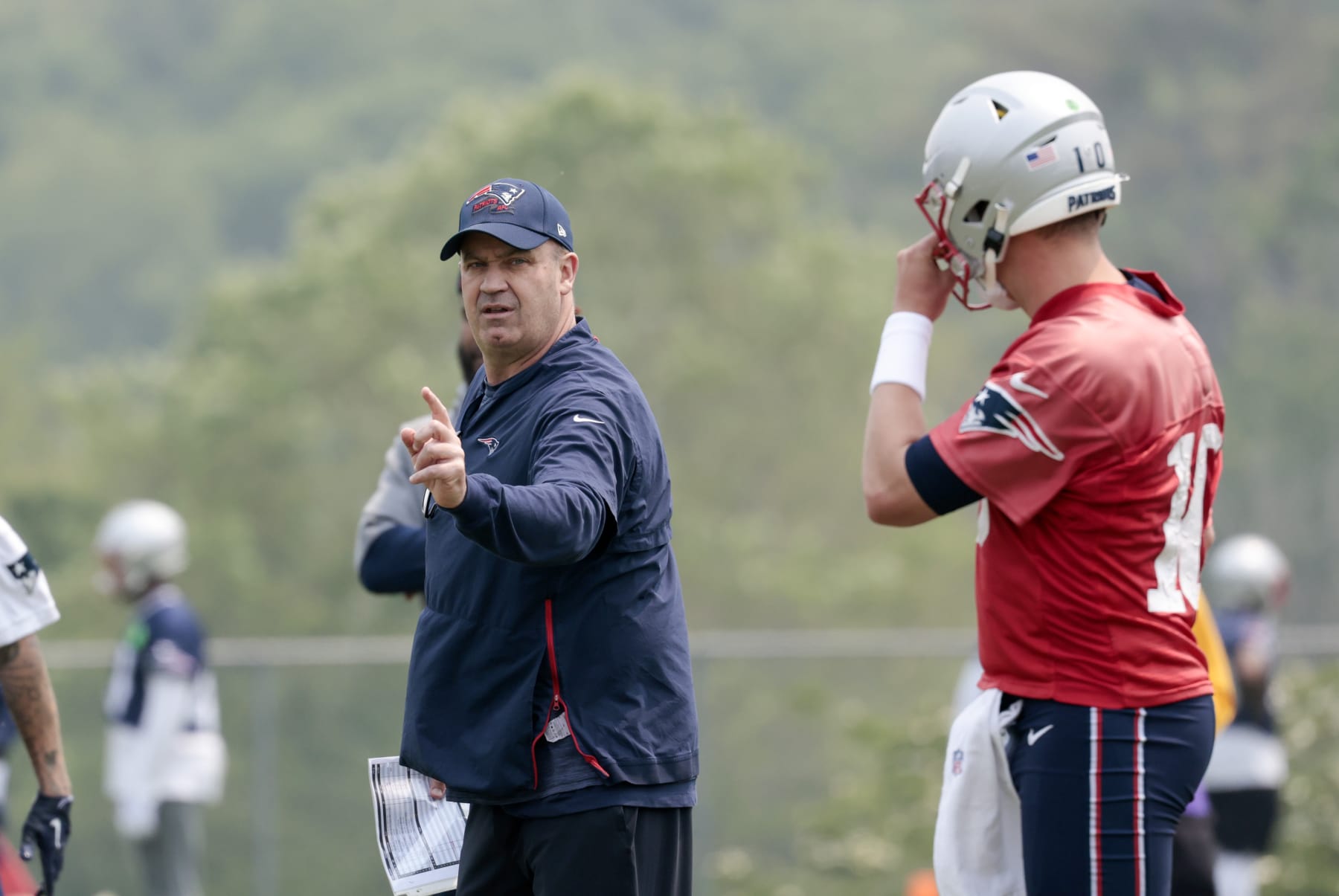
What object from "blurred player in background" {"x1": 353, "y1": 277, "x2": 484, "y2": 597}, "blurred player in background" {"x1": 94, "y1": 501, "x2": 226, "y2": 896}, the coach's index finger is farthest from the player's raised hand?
"blurred player in background" {"x1": 94, "y1": 501, "x2": 226, "y2": 896}

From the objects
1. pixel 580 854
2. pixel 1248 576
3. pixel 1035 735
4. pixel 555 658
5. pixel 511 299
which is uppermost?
pixel 511 299

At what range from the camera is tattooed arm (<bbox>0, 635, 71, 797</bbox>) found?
171 inches

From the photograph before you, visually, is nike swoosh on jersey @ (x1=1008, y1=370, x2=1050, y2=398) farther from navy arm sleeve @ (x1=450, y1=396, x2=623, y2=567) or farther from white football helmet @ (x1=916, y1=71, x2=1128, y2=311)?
navy arm sleeve @ (x1=450, y1=396, x2=623, y2=567)

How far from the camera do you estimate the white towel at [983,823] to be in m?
3.58

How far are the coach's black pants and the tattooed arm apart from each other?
4.20 ft

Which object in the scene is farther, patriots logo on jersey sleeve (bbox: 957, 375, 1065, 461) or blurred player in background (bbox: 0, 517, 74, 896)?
blurred player in background (bbox: 0, 517, 74, 896)

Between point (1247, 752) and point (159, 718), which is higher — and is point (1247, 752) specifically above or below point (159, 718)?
below

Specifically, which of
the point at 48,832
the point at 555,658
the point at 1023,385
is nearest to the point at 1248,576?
the point at 1023,385

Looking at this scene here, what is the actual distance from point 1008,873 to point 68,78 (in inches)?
2381

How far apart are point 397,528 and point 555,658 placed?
1.42 m

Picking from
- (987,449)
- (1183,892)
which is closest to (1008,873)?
(987,449)

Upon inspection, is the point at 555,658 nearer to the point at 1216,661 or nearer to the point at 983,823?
the point at 983,823

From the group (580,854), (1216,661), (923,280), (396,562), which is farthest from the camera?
(1216,661)

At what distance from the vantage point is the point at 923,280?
371 cm
